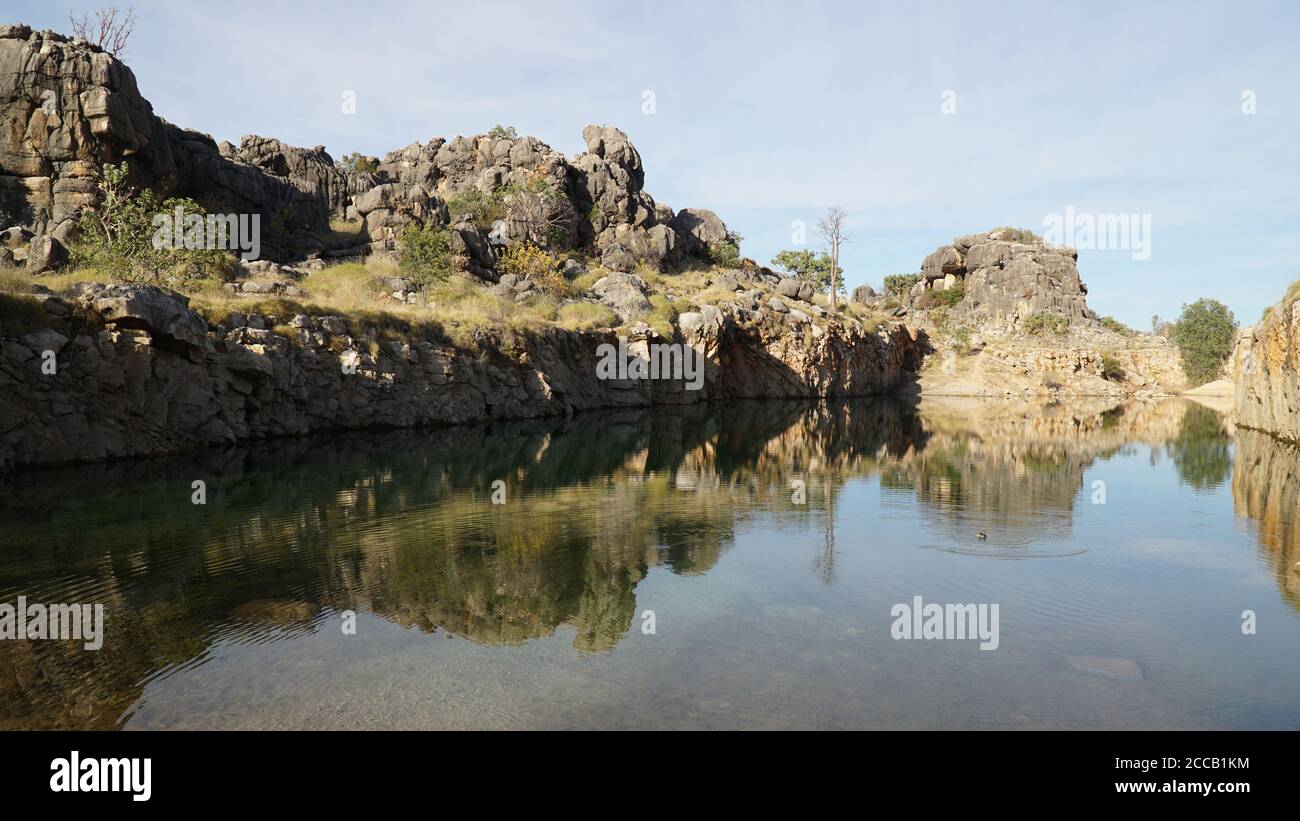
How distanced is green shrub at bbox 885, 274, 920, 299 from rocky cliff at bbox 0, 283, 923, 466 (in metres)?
68.3

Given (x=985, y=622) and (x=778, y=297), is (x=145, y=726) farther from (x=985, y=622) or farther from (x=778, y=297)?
(x=778, y=297)

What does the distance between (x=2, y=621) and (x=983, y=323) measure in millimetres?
99325

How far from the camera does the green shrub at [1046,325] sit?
84.4m

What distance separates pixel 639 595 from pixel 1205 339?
300ft

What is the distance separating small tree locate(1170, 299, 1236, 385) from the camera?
3169 inches

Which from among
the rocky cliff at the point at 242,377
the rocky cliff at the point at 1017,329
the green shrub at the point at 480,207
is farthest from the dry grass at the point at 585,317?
the rocky cliff at the point at 1017,329

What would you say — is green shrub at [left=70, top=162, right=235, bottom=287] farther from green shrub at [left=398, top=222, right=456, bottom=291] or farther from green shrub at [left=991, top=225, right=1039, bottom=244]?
green shrub at [left=991, top=225, right=1039, bottom=244]

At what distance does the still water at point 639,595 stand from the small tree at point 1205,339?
2841 inches

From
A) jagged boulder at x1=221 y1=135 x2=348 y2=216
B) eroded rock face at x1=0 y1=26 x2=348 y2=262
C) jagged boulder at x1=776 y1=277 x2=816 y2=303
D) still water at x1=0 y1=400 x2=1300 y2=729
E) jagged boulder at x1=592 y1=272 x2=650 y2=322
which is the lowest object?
still water at x1=0 y1=400 x2=1300 y2=729

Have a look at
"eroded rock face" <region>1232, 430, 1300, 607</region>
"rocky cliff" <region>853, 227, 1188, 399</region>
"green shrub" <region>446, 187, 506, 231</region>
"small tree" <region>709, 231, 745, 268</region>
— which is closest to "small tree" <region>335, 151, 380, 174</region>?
"green shrub" <region>446, 187, 506, 231</region>

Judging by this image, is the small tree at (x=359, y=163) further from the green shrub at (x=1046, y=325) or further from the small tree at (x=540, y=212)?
the green shrub at (x=1046, y=325)

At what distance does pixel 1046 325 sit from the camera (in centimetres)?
8531

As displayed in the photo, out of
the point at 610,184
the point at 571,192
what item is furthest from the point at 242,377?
the point at 610,184
